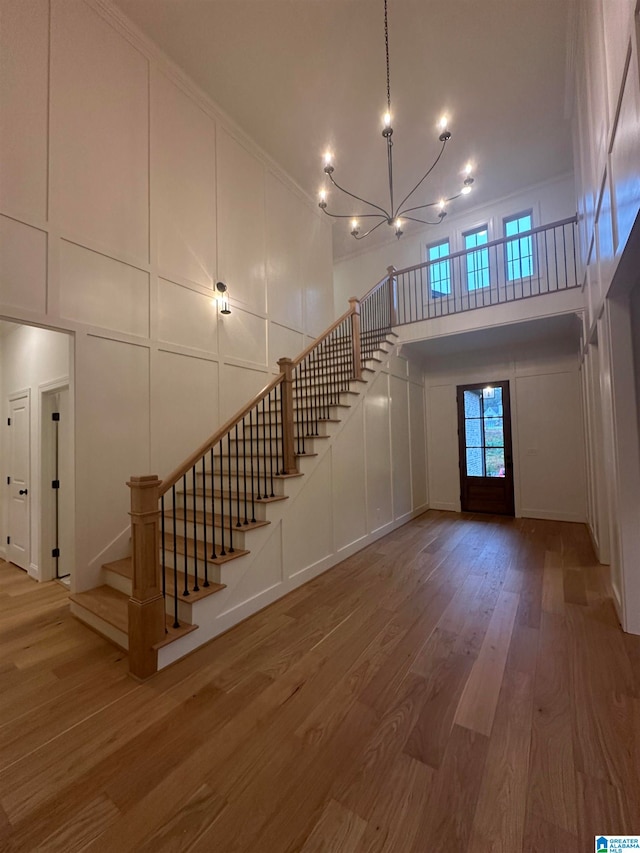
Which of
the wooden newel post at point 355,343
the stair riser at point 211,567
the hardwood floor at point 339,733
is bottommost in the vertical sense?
the hardwood floor at point 339,733

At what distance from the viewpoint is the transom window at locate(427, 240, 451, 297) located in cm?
693

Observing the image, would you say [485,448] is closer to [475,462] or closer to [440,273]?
[475,462]

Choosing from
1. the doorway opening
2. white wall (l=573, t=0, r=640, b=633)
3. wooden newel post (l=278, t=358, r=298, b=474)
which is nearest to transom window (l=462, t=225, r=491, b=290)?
white wall (l=573, t=0, r=640, b=633)

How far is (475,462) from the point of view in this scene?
6.36 m

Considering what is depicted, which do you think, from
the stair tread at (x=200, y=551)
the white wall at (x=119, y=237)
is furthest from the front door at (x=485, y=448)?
the stair tread at (x=200, y=551)

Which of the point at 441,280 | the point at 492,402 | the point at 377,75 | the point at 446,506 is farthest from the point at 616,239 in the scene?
the point at 446,506

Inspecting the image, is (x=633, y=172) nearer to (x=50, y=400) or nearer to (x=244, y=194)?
(x=244, y=194)

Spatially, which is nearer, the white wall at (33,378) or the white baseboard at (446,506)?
→ the white wall at (33,378)

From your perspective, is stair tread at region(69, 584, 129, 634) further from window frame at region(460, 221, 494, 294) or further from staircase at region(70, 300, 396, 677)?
window frame at region(460, 221, 494, 294)

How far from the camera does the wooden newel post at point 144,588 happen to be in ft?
7.23

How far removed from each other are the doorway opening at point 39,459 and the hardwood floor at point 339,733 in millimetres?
911

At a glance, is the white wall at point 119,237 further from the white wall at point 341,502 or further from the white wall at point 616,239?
the white wall at point 616,239

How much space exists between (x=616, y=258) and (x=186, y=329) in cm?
397

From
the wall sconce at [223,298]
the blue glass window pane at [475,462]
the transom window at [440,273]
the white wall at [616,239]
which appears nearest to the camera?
the white wall at [616,239]
